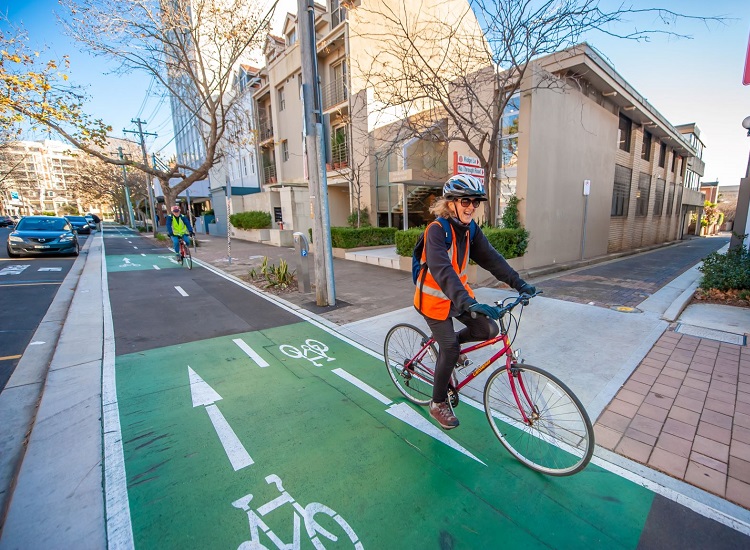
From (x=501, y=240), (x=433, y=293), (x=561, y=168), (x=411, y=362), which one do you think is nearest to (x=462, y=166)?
(x=501, y=240)

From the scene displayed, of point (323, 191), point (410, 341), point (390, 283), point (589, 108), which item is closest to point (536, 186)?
point (589, 108)

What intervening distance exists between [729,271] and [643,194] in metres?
15.6

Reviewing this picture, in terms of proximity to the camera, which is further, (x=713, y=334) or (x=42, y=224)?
(x=42, y=224)

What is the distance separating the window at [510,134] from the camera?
33.5 feet

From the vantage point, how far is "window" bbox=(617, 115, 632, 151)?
15531 millimetres

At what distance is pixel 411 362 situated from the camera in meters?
3.36

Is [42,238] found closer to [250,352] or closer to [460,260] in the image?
[250,352]

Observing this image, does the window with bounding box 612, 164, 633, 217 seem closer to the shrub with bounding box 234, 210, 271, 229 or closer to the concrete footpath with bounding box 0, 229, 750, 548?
the concrete footpath with bounding box 0, 229, 750, 548

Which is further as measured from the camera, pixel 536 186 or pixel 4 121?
pixel 4 121

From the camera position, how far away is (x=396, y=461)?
255cm

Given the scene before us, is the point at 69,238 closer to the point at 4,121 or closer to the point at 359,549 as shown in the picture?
the point at 4,121

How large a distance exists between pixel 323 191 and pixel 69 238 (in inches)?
510

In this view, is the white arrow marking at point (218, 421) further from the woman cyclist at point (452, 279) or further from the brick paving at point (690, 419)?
the brick paving at point (690, 419)

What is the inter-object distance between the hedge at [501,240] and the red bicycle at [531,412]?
635cm
